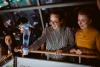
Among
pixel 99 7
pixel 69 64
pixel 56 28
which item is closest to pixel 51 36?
pixel 56 28

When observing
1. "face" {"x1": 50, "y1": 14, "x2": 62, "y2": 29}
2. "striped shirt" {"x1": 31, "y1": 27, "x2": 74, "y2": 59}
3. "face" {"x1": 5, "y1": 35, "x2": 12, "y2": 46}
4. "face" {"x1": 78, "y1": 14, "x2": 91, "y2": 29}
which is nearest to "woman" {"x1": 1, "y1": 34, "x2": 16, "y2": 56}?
"face" {"x1": 5, "y1": 35, "x2": 12, "y2": 46}

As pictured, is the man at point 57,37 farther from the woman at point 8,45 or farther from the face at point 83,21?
the woman at point 8,45

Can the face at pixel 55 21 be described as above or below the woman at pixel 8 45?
above

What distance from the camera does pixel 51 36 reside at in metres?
1.17

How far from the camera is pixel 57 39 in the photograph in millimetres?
1153

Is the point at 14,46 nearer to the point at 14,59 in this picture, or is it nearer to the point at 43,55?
the point at 14,59

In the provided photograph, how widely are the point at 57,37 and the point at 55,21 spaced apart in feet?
0.26

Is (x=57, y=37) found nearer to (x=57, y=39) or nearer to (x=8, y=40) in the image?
(x=57, y=39)

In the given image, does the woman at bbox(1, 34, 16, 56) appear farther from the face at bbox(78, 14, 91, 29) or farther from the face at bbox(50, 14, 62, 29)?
the face at bbox(78, 14, 91, 29)

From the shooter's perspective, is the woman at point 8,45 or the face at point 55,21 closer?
the face at point 55,21

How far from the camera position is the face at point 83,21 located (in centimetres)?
106

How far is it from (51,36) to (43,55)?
105 millimetres

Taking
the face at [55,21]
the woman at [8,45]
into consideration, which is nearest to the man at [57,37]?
the face at [55,21]

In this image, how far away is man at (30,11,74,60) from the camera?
3.69 ft
